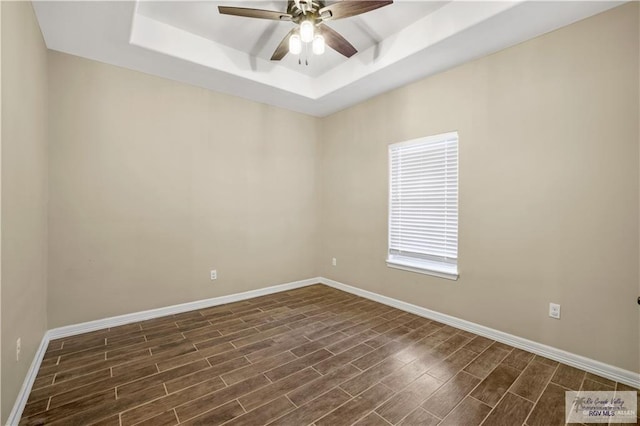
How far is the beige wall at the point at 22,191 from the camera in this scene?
165 cm

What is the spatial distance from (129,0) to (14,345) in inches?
99.3

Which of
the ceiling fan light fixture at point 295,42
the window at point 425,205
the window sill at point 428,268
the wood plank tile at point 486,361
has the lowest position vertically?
the wood plank tile at point 486,361

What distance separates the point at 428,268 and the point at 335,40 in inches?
103

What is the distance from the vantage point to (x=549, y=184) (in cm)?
251

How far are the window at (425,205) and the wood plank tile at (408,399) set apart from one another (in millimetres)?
1353

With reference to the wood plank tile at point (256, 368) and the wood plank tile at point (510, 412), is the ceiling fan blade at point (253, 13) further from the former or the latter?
the wood plank tile at point (510, 412)

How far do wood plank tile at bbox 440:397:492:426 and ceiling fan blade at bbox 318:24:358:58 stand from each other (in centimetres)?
296

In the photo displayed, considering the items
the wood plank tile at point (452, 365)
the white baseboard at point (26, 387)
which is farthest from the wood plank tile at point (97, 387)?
the wood plank tile at point (452, 365)

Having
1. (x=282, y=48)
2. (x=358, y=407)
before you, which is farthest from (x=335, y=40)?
(x=358, y=407)

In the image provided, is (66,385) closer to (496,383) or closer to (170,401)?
(170,401)

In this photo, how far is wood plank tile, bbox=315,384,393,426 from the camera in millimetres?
1742

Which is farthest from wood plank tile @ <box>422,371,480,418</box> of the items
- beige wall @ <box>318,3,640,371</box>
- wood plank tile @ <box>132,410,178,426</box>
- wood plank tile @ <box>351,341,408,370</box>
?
wood plank tile @ <box>132,410,178,426</box>

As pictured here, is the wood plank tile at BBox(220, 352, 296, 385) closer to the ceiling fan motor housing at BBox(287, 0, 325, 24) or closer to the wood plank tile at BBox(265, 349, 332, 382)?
the wood plank tile at BBox(265, 349, 332, 382)

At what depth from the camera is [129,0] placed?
7.22ft
